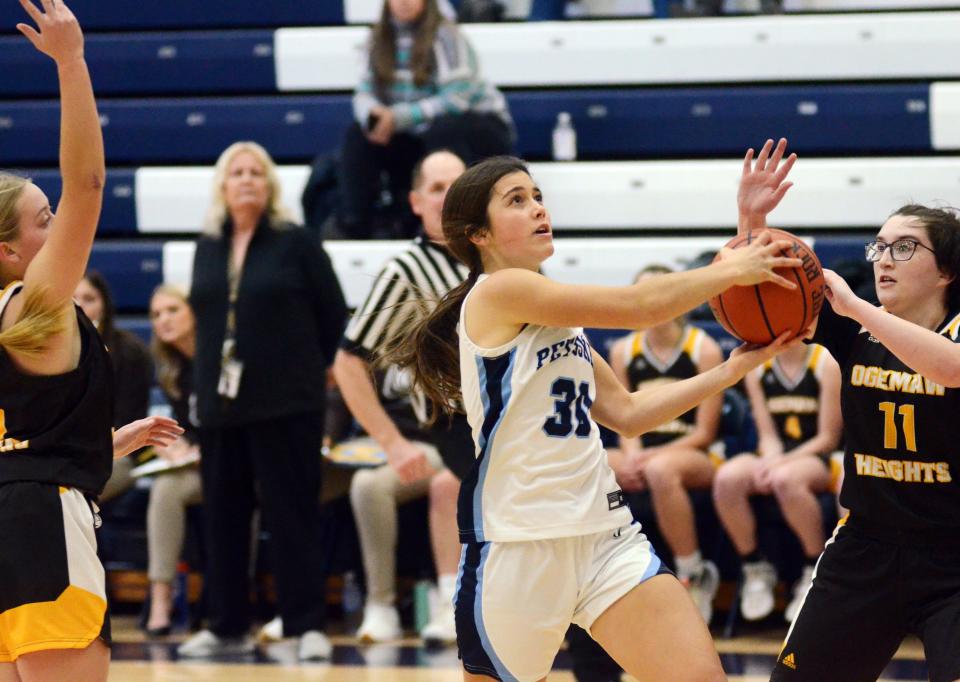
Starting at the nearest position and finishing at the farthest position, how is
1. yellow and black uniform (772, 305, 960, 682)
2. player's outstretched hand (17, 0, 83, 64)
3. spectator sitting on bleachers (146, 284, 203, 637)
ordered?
1. player's outstretched hand (17, 0, 83, 64)
2. yellow and black uniform (772, 305, 960, 682)
3. spectator sitting on bleachers (146, 284, 203, 637)

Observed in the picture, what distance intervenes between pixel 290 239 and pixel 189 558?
177cm

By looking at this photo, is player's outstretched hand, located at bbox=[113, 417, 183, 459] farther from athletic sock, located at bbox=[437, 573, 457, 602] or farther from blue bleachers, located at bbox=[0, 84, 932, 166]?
blue bleachers, located at bbox=[0, 84, 932, 166]

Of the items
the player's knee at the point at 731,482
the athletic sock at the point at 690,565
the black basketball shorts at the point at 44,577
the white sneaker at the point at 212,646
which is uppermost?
the black basketball shorts at the point at 44,577

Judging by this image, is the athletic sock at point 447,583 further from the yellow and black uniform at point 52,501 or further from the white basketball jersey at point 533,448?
the yellow and black uniform at point 52,501

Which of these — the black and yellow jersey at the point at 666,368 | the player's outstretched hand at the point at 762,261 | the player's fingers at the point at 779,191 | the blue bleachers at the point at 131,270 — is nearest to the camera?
the player's outstretched hand at the point at 762,261

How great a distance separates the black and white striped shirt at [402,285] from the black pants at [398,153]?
6.77ft

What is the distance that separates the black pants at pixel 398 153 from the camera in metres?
7.30

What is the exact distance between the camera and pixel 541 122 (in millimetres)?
8508

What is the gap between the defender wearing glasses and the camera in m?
3.42

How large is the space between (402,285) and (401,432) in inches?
52.8

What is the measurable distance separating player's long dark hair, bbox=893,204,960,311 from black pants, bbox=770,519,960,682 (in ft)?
2.03

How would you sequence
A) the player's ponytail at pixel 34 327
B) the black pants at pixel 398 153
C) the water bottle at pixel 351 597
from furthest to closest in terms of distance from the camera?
the black pants at pixel 398 153 → the water bottle at pixel 351 597 → the player's ponytail at pixel 34 327

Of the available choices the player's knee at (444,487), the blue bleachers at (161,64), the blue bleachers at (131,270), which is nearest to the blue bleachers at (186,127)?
the blue bleachers at (161,64)

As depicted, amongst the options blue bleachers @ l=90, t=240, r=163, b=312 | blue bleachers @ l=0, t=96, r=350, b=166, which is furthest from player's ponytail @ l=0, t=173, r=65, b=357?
blue bleachers @ l=0, t=96, r=350, b=166
